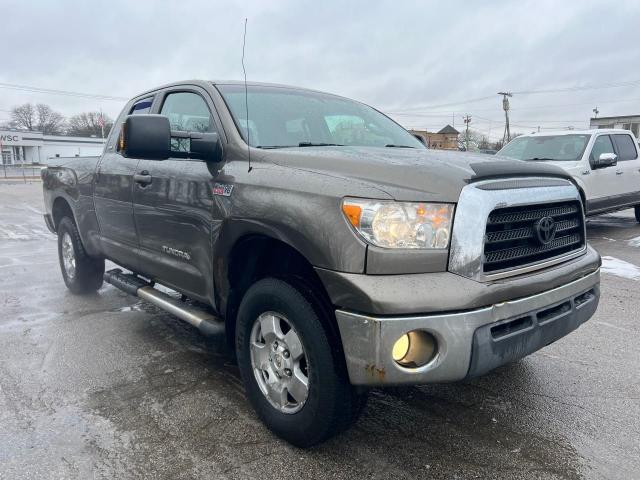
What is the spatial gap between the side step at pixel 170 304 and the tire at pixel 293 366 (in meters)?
0.30

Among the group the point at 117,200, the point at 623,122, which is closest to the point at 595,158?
the point at 117,200

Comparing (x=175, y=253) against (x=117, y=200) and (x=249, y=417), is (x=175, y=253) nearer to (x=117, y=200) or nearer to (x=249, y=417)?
(x=117, y=200)

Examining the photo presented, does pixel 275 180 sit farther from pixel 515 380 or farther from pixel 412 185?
pixel 515 380

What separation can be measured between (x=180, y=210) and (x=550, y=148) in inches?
310

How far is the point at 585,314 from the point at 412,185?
1.31 meters

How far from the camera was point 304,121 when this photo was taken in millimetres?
3477

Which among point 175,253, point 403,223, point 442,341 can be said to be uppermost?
point 403,223

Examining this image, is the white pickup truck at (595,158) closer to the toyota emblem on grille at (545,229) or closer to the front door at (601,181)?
the front door at (601,181)

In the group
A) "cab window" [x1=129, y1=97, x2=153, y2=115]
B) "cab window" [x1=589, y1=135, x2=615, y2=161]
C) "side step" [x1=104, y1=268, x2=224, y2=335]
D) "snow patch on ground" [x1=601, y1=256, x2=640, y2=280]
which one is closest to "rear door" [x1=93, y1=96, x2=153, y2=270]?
"cab window" [x1=129, y1=97, x2=153, y2=115]

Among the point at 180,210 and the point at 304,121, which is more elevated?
the point at 304,121

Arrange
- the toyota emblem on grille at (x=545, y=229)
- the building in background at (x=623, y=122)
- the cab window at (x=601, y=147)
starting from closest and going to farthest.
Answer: the toyota emblem on grille at (x=545, y=229) < the cab window at (x=601, y=147) < the building in background at (x=623, y=122)

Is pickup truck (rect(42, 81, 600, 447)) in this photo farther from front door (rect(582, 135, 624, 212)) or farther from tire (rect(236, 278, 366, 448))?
front door (rect(582, 135, 624, 212))

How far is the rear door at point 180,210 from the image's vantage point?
313 centimetres

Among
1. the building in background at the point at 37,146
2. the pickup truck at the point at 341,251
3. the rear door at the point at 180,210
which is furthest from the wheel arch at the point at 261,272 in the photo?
the building in background at the point at 37,146
